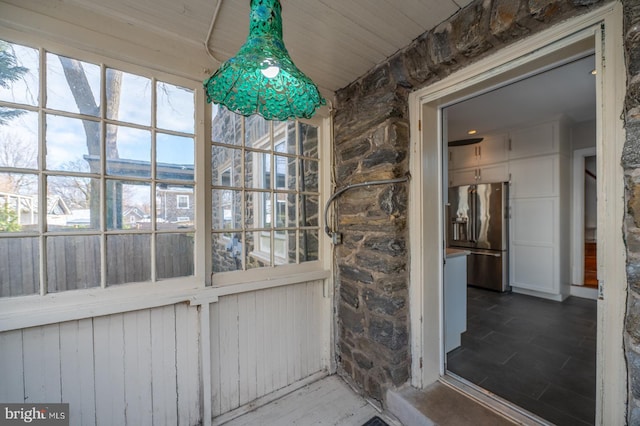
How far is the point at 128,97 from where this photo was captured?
1462 mm

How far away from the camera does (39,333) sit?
1259 millimetres

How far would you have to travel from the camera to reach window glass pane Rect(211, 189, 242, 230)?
5.64 feet

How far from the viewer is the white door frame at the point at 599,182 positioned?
1018 millimetres

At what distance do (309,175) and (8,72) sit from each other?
172cm

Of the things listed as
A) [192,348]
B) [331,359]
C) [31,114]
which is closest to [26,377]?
[192,348]

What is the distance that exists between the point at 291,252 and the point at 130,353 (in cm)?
116

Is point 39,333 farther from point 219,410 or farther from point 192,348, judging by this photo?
point 219,410

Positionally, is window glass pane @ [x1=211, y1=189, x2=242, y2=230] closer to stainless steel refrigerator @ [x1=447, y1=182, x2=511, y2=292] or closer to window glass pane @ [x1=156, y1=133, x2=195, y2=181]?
window glass pane @ [x1=156, y1=133, x2=195, y2=181]

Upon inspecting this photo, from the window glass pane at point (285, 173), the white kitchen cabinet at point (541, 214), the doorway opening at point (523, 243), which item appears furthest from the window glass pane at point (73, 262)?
the white kitchen cabinet at point (541, 214)

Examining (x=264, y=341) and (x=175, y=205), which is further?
(x=264, y=341)

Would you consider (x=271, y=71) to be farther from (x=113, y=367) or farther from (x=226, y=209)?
(x=113, y=367)

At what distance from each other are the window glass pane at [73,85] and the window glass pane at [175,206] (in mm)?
518

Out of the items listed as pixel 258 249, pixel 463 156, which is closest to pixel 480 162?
pixel 463 156

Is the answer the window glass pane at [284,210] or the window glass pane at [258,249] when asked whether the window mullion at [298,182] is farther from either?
the window glass pane at [258,249]
